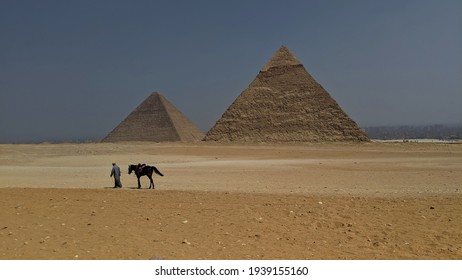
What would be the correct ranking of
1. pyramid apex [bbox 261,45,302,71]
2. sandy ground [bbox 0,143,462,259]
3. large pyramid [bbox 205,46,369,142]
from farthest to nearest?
pyramid apex [bbox 261,45,302,71] < large pyramid [bbox 205,46,369,142] < sandy ground [bbox 0,143,462,259]

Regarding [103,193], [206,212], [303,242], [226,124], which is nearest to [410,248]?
[303,242]

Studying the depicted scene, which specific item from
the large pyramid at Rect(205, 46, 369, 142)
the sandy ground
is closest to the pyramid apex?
the large pyramid at Rect(205, 46, 369, 142)

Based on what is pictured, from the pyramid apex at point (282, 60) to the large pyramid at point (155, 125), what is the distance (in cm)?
1950

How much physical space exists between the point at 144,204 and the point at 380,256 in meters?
4.65

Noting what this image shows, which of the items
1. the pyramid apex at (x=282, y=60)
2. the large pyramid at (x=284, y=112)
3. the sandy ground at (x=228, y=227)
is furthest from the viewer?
the pyramid apex at (x=282, y=60)

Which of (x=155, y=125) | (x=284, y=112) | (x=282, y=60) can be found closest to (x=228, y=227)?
(x=284, y=112)

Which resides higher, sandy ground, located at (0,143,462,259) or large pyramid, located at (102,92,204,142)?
large pyramid, located at (102,92,204,142)

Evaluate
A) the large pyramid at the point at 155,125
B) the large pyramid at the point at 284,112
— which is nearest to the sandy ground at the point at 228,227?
the large pyramid at the point at 284,112

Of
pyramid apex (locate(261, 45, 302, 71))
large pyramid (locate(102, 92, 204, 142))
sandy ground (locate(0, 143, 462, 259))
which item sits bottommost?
sandy ground (locate(0, 143, 462, 259))

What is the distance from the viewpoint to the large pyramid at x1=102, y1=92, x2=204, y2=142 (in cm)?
8853

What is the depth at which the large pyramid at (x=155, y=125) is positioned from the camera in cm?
8853

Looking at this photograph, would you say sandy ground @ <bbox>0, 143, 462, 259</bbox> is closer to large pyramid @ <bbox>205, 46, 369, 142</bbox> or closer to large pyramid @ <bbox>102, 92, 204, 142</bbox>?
large pyramid @ <bbox>205, 46, 369, 142</bbox>

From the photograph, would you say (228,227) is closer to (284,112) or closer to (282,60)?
(284,112)

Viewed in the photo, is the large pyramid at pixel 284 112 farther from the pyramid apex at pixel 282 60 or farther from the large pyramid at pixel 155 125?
the large pyramid at pixel 155 125
